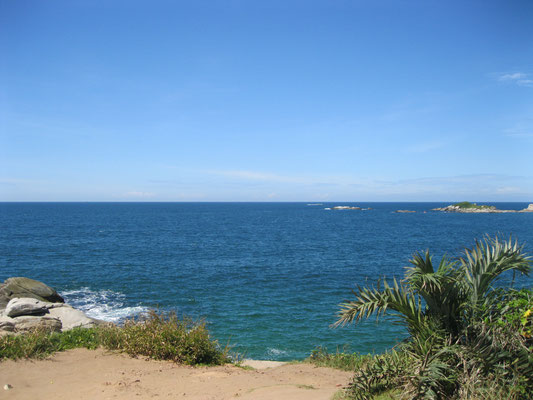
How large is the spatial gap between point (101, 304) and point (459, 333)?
22758 mm

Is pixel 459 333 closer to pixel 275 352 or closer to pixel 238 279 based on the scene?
pixel 275 352

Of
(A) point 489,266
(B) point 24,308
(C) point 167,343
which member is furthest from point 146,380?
(B) point 24,308

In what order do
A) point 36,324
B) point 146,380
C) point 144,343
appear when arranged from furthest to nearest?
point 36,324, point 144,343, point 146,380

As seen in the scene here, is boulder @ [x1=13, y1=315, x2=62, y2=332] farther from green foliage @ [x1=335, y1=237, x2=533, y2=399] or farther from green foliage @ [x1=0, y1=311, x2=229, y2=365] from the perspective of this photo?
green foliage @ [x1=335, y1=237, x2=533, y2=399]

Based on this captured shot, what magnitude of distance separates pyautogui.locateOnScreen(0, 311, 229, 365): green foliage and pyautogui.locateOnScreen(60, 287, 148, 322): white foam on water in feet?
28.9

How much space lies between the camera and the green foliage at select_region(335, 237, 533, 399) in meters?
5.88

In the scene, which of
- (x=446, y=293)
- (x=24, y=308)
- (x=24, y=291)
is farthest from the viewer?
(x=24, y=291)

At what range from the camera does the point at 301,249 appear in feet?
159

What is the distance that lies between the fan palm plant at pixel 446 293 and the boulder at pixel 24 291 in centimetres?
2144

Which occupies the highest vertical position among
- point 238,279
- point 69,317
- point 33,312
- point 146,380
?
point 146,380

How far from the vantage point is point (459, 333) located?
265 inches

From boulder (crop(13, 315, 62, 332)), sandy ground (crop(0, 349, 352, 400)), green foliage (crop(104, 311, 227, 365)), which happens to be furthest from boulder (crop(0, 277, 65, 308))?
Answer: green foliage (crop(104, 311, 227, 365))

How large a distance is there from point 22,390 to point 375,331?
50.6 feet

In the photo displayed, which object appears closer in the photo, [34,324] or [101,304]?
[34,324]
